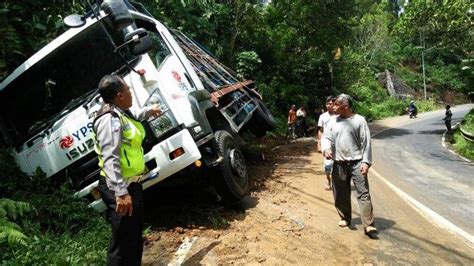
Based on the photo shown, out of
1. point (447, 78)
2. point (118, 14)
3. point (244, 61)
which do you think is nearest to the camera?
point (118, 14)

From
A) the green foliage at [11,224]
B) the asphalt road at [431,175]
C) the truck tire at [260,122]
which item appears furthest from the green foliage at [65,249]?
the truck tire at [260,122]

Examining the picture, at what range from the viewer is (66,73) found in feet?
18.1

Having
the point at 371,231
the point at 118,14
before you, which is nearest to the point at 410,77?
the point at 371,231

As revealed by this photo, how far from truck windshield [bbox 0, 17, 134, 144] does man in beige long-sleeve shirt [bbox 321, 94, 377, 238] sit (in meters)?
2.75

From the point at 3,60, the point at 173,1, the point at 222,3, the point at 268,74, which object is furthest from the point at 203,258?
the point at 268,74

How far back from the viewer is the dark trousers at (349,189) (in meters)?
5.44

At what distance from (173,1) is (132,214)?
924 cm

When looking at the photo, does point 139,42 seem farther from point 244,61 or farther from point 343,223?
point 244,61

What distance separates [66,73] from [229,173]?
244cm

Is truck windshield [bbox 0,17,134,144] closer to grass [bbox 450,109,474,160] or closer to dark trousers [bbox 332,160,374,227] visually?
dark trousers [bbox 332,160,374,227]

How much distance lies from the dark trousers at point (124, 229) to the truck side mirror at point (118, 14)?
2.30m

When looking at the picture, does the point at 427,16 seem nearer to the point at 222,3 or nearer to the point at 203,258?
the point at 222,3

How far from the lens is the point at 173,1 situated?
461 inches

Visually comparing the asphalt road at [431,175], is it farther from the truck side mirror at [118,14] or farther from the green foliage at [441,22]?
the green foliage at [441,22]
